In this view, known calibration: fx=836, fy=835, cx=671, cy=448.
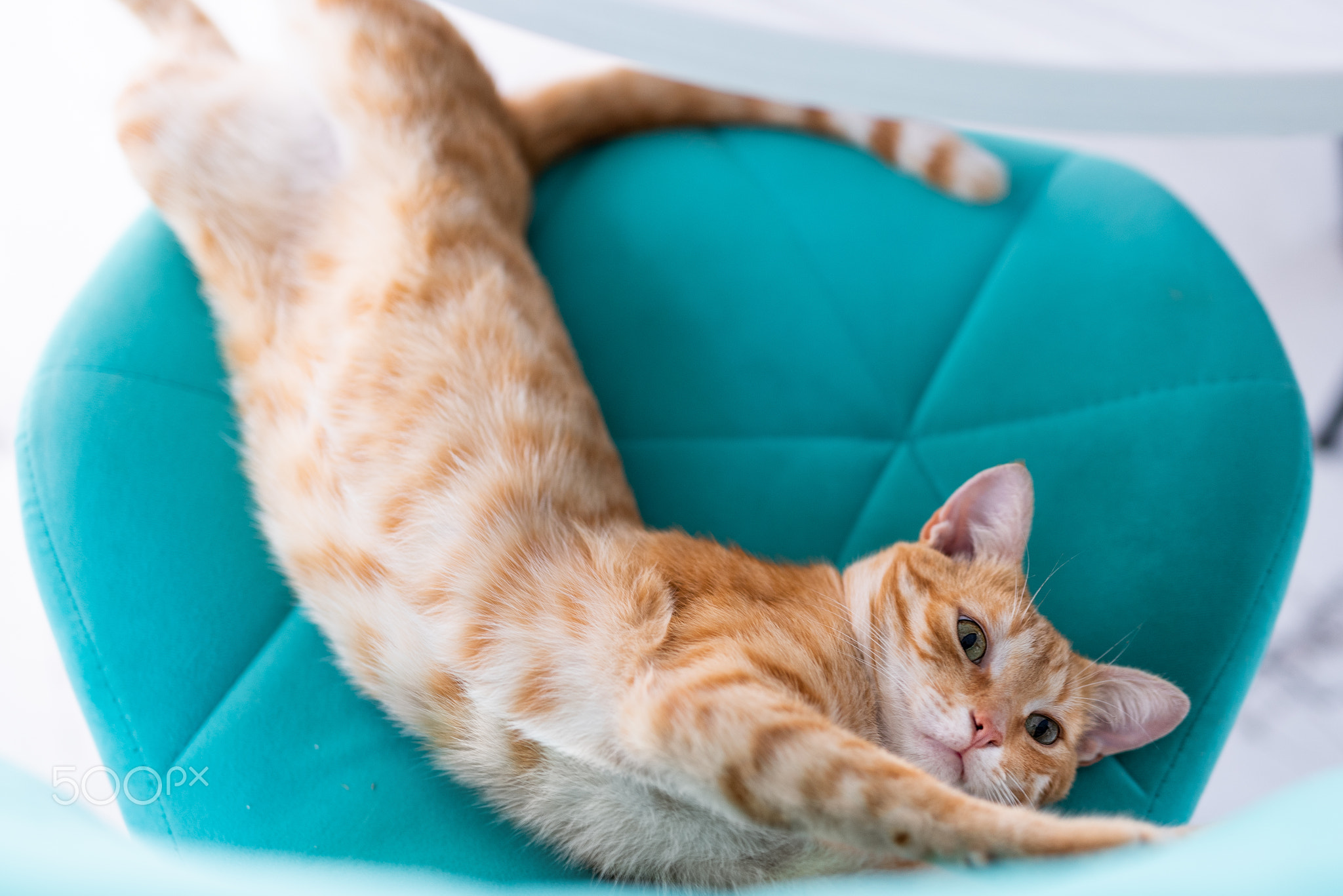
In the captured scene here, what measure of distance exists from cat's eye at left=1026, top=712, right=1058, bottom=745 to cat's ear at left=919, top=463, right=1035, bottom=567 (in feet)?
0.71

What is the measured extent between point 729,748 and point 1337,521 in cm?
226

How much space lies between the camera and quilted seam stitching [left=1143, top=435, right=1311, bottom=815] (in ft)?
4.01

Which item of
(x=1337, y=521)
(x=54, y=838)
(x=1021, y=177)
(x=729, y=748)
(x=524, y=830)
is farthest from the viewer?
(x=1337, y=521)

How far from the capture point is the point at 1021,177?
1746 mm

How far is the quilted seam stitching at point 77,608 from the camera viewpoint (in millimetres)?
1134

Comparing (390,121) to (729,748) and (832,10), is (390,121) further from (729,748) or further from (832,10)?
(729,748)

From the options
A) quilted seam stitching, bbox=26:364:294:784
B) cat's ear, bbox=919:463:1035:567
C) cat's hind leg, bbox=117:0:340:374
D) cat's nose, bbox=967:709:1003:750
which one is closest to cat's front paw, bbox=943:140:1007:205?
cat's ear, bbox=919:463:1035:567

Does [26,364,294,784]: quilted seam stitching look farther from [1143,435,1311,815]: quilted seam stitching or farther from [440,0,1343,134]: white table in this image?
[1143,435,1311,815]: quilted seam stitching

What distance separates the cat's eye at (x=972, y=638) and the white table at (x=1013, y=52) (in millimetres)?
699

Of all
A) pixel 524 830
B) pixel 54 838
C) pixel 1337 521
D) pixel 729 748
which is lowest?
pixel 524 830

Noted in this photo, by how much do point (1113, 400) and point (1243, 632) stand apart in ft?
1.36

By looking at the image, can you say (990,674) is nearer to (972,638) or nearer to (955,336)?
(972,638)

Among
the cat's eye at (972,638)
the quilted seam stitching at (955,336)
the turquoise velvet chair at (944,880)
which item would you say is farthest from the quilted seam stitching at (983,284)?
the turquoise velvet chair at (944,880)

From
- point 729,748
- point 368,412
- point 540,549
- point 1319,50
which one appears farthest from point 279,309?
point 1319,50
